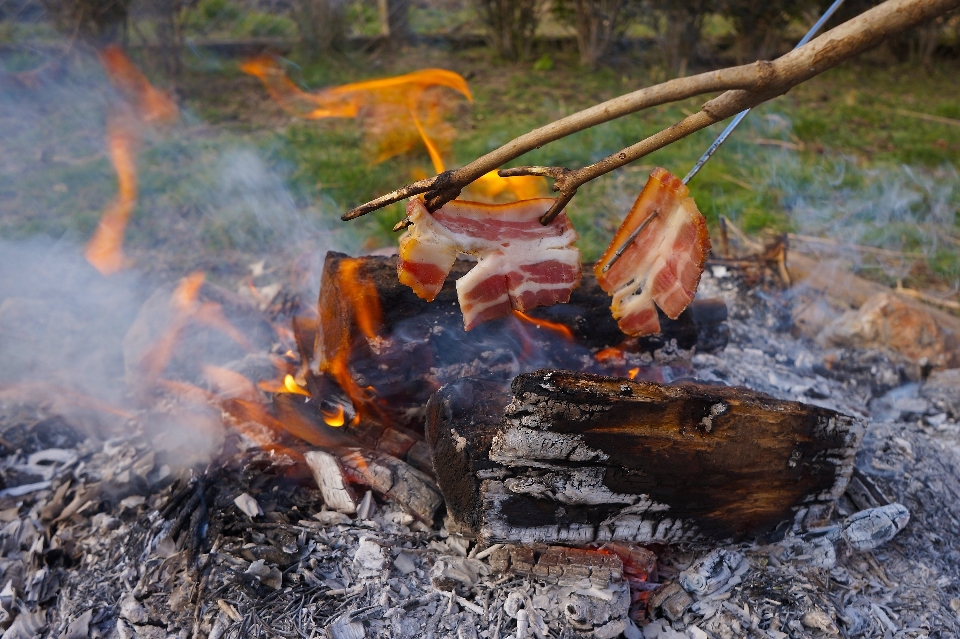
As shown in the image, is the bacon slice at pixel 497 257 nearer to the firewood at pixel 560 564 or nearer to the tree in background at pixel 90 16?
the firewood at pixel 560 564

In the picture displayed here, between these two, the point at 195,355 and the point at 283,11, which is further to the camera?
the point at 283,11

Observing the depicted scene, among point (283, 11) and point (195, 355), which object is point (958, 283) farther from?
point (283, 11)

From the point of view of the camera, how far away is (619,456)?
1.97m

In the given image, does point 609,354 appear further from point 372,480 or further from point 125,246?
point 125,246

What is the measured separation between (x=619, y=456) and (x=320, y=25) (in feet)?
26.2

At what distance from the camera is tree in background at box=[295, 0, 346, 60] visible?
27.2 feet

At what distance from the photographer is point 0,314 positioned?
3.63m

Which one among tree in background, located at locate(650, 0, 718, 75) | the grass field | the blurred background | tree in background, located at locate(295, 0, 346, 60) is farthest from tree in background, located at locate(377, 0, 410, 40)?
tree in background, located at locate(650, 0, 718, 75)

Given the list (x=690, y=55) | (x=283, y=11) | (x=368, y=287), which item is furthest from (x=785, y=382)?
(x=283, y=11)

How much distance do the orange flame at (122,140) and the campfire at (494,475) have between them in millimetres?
1662

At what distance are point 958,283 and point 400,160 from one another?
463cm

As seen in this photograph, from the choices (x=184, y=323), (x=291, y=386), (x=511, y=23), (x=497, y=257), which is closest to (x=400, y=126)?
(x=511, y=23)

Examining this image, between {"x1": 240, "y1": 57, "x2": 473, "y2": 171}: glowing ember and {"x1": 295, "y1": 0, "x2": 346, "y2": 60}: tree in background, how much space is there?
0.52 metres

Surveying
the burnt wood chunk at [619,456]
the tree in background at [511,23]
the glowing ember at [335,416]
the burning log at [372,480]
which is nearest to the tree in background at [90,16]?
the tree in background at [511,23]
